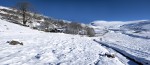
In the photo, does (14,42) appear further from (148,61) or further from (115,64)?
(148,61)

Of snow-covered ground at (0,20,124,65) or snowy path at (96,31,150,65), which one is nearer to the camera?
snow-covered ground at (0,20,124,65)

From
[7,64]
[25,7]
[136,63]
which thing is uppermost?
[25,7]

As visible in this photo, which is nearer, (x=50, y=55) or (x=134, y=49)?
(x=50, y=55)

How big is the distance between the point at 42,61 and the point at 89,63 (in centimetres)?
327

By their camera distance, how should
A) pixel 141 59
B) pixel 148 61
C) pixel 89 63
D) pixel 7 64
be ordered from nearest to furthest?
1. pixel 7 64
2. pixel 89 63
3. pixel 148 61
4. pixel 141 59

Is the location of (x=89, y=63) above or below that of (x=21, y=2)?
below

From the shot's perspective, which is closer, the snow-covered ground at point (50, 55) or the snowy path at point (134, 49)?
the snow-covered ground at point (50, 55)

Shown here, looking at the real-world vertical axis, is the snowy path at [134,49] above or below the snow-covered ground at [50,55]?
below

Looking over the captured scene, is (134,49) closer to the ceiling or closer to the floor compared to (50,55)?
closer to the floor

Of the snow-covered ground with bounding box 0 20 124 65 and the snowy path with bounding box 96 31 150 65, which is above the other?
the snow-covered ground with bounding box 0 20 124 65

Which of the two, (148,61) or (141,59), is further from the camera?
(141,59)

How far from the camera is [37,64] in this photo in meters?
12.7

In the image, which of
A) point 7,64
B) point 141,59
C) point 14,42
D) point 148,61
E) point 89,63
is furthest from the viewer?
point 14,42

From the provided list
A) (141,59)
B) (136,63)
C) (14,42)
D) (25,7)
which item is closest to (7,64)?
(14,42)
